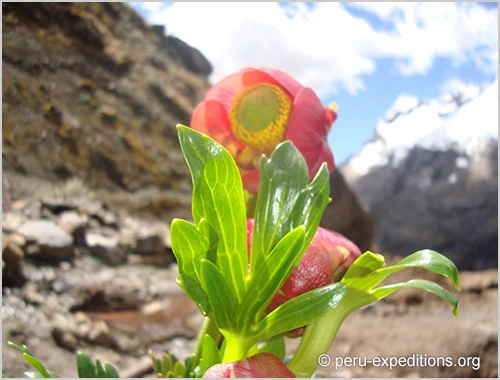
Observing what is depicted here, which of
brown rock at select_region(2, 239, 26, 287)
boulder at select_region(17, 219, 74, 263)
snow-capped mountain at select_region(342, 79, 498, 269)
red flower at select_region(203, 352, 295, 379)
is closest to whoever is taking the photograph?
red flower at select_region(203, 352, 295, 379)

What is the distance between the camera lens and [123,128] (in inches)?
61.8

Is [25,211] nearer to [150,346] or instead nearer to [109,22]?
[150,346]

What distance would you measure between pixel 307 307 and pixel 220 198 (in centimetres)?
4

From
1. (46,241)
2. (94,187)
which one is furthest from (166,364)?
(94,187)

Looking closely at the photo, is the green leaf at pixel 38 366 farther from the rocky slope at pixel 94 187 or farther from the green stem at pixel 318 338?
the rocky slope at pixel 94 187

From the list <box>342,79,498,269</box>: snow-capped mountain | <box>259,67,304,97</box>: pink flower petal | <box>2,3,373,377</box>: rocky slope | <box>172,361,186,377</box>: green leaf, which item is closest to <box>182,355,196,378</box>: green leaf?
<box>172,361,186,377</box>: green leaf

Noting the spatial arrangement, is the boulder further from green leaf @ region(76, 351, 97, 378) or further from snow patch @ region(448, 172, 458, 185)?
snow patch @ region(448, 172, 458, 185)

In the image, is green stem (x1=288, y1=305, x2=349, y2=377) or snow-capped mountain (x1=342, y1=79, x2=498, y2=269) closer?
green stem (x1=288, y1=305, x2=349, y2=377)

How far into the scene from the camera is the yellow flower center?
0.62 ft

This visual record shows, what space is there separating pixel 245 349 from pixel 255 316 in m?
0.01

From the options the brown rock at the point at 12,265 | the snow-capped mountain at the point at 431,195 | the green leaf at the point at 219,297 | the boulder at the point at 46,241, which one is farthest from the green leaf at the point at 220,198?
the snow-capped mountain at the point at 431,195

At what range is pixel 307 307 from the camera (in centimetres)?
13

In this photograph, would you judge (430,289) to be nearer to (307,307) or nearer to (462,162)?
(307,307)

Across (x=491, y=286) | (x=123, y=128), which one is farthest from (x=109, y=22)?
(x=491, y=286)
